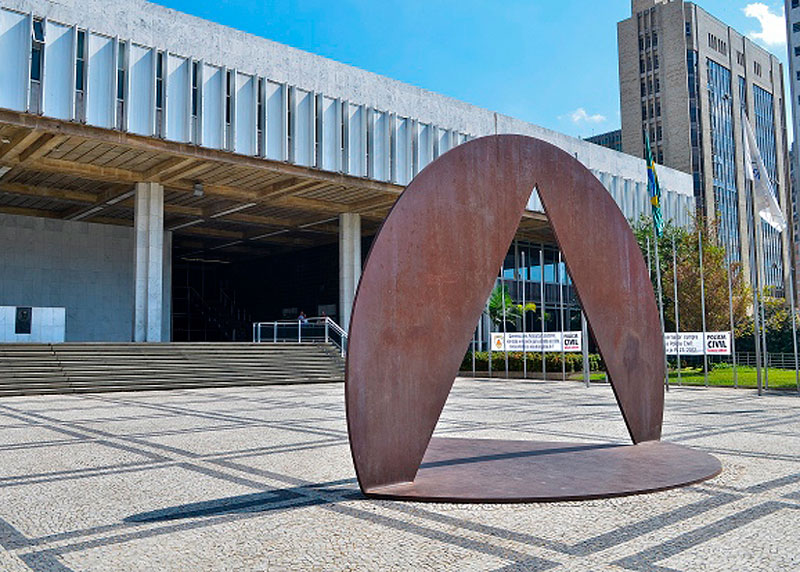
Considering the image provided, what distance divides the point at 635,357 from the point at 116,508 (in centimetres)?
542

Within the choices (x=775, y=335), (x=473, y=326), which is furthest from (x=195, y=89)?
(x=775, y=335)

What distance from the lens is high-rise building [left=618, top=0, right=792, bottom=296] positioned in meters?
70.9

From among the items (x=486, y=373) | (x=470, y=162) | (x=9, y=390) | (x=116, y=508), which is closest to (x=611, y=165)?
(x=486, y=373)

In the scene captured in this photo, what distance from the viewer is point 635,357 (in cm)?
794

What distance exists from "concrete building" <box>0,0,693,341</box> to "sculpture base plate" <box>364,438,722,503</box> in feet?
58.7

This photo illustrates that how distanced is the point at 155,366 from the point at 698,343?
1616cm

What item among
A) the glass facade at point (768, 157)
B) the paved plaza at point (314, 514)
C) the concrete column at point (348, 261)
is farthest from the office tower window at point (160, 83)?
the glass facade at point (768, 157)

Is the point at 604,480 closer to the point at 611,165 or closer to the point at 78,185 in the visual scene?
the point at 78,185

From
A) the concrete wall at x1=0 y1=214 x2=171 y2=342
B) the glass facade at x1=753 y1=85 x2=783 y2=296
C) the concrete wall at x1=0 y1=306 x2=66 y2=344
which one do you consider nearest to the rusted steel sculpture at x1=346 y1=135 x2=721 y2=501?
the concrete wall at x1=0 y1=306 x2=66 y2=344

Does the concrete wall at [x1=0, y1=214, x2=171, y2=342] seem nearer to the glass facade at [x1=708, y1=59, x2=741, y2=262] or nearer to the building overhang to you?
the building overhang

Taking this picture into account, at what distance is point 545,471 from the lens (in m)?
6.36

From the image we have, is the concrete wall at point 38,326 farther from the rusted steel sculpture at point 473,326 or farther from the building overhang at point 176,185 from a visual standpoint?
the rusted steel sculpture at point 473,326

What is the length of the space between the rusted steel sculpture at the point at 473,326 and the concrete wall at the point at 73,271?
2737 centimetres

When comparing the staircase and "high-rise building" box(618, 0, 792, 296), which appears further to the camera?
"high-rise building" box(618, 0, 792, 296)
